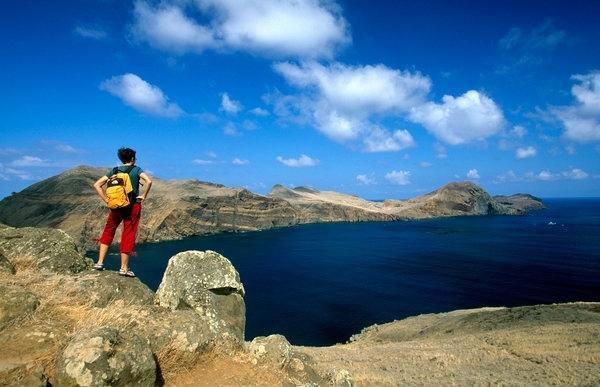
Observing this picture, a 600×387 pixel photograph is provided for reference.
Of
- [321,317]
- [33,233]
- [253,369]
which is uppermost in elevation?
[33,233]

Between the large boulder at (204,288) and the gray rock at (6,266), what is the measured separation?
3674 mm

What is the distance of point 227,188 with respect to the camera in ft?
584

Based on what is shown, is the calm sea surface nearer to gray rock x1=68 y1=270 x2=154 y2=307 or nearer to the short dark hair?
gray rock x1=68 y1=270 x2=154 y2=307

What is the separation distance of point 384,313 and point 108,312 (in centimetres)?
5137

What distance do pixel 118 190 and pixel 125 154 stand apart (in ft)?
3.46

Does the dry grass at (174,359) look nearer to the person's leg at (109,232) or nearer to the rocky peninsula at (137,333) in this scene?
the rocky peninsula at (137,333)

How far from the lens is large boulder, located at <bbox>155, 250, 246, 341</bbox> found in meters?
12.0

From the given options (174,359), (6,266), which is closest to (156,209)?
(6,266)

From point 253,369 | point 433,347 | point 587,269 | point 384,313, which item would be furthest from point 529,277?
point 253,369

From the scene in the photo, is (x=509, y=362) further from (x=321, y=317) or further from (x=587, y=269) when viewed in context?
(x=587, y=269)

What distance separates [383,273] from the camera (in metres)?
81.3

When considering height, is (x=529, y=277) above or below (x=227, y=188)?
below

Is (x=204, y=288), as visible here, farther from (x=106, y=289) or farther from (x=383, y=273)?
(x=383, y=273)

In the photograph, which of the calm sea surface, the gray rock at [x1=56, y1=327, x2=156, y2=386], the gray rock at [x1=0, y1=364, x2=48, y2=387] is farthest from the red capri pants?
the calm sea surface
